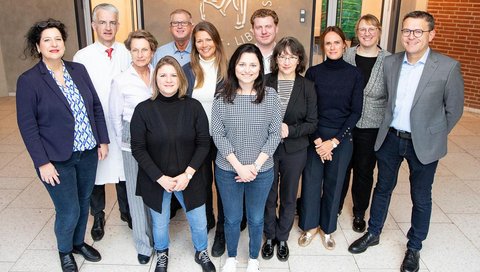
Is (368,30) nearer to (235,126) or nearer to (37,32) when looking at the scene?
(235,126)

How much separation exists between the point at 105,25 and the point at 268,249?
2.01 meters

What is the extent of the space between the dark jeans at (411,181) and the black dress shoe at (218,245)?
3.80 ft

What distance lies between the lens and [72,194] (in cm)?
274

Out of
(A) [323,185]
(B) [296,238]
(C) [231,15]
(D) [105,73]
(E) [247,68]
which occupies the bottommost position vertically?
(B) [296,238]

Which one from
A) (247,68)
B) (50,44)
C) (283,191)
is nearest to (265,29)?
(247,68)

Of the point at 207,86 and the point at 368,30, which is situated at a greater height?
the point at 368,30

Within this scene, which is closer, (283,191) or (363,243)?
(283,191)

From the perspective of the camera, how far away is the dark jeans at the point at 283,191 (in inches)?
114

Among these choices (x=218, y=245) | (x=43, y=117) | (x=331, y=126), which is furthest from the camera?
(x=218, y=245)

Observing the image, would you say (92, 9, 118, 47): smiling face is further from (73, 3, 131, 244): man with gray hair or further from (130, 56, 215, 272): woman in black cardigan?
(130, 56, 215, 272): woman in black cardigan

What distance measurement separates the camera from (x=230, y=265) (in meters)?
2.92

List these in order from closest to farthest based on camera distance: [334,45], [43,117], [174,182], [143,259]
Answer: [43,117] → [174,182] → [334,45] → [143,259]

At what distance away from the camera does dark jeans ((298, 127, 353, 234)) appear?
3.03m

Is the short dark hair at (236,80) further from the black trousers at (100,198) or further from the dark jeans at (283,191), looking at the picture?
the black trousers at (100,198)
